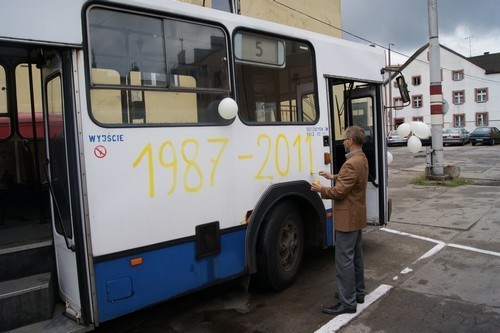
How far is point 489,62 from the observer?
175ft

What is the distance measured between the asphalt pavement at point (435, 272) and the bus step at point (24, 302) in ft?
7.50

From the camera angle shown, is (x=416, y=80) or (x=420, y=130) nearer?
(x=420, y=130)

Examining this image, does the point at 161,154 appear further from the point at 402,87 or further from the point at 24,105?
the point at 402,87

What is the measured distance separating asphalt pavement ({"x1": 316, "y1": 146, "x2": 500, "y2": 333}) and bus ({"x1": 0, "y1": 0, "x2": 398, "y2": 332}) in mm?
981

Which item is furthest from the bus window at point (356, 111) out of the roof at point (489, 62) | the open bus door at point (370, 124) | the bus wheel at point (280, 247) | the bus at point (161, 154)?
the roof at point (489, 62)

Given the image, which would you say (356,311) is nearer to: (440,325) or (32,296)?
(440,325)

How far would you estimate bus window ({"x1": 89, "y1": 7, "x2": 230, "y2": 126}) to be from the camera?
3139mm

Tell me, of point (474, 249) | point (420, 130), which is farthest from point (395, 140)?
point (474, 249)

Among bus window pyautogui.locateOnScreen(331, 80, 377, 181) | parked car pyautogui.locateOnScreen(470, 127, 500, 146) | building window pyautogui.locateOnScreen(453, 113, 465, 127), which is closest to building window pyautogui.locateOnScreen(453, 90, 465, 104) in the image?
building window pyautogui.locateOnScreen(453, 113, 465, 127)

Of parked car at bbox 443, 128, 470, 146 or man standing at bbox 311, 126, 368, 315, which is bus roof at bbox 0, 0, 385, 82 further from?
parked car at bbox 443, 128, 470, 146

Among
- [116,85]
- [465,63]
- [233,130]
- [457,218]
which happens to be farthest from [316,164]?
[465,63]

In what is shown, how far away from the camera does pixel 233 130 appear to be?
397cm

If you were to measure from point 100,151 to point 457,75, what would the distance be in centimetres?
5525

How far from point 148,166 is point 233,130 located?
96cm
